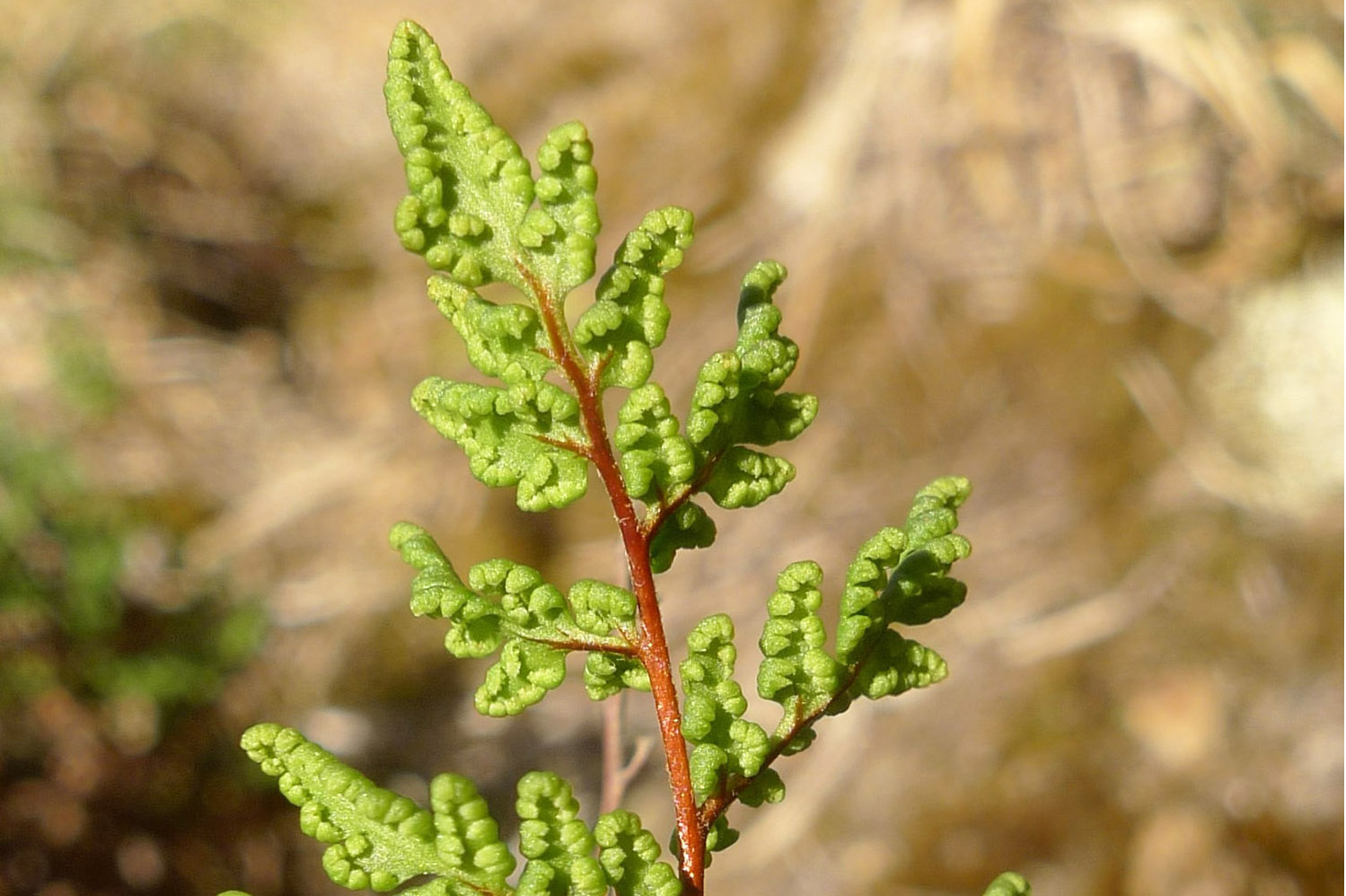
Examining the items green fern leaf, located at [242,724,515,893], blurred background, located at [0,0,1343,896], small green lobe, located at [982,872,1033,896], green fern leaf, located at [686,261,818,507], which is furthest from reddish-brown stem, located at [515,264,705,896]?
blurred background, located at [0,0,1343,896]

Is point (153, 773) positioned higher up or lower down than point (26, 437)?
lower down

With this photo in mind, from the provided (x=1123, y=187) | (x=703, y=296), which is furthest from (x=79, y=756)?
(x=1123, y=187)

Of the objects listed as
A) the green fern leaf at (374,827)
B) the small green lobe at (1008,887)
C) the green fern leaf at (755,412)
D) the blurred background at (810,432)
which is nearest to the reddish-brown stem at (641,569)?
the green fern leaf at (755,412)

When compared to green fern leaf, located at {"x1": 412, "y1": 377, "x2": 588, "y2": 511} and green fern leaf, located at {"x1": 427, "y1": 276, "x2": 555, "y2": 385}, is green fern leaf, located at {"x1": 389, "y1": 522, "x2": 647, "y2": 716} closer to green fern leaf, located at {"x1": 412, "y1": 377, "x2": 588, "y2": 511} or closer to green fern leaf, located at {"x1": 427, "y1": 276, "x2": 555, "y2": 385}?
green fern leaf, located at {"x1": 412, "y1": 377, "x2": 588, "y2": 511}

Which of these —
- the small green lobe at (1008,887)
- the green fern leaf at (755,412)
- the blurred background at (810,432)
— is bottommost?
the small green lobe at (1008,887)

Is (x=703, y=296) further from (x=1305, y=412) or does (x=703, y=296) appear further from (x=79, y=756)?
(x=79, y=756)

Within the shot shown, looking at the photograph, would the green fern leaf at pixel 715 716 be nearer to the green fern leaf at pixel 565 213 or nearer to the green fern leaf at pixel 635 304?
→ the green fern leaf at pixel 635 304

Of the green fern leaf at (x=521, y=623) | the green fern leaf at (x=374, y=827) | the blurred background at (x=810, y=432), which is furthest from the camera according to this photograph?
the blurred background at (x=810, y=432)

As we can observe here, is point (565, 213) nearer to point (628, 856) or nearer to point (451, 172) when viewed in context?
point (451, 172)
